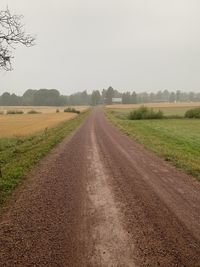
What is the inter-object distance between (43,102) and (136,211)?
180 meters

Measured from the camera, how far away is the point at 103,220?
6691mm

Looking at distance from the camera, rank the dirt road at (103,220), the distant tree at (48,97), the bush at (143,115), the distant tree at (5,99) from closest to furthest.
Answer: the dirt road at (103,220) → the bush at (143,115) → the distant tree at (48,97) → the distant tree at (5,99)

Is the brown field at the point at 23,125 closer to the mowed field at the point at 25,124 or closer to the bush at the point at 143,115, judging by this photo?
the mowed field at the point at 25,124

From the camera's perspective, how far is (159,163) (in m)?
13.6

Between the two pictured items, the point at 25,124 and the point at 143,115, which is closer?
the point at 25,124

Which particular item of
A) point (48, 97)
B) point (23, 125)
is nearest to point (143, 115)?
point (23, 125)

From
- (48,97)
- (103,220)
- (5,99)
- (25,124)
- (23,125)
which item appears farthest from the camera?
(5,99)

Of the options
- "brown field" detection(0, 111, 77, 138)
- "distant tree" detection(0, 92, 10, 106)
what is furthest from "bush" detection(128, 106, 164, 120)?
"distant tree" detection(0, 92, 10, 106)

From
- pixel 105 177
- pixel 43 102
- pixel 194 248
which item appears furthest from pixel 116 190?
pixel 43 102

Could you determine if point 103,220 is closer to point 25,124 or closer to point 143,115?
point 25,124

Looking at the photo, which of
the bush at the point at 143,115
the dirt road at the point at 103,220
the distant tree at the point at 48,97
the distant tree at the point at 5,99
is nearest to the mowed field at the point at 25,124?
the bush at the point at 143,115

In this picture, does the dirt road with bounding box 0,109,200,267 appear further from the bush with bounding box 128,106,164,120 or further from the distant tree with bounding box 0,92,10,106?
the distant tree with bounding box 0,92,10,106

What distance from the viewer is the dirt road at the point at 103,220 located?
5082mm

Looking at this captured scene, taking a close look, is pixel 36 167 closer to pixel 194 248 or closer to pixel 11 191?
pixel 11 191
